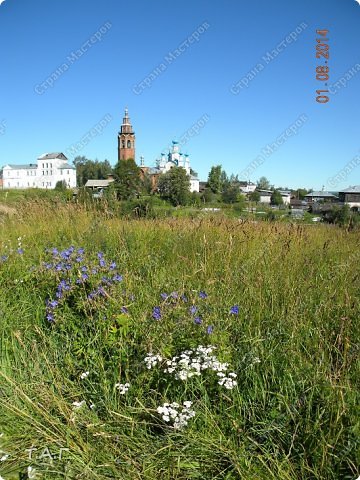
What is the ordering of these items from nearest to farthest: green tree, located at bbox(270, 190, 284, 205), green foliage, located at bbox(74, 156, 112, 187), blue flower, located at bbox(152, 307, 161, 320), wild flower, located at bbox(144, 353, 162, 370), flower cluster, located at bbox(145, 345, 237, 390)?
flower cluster, located at bbox(145, 345, 237, 390), wild flower, located at bbox(144, 353, 162, 370), blue flower, located at bbox(152, 307, 161, 320), green tree, located at bbox(270, 190, 284, 205), green foliage, located at bbox(74, 156, 112, 187)

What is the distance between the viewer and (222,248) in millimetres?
4016

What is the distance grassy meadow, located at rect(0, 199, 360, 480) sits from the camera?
60.6 inches

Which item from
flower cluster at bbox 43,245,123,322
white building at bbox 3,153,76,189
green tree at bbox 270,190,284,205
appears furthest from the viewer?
white building at bbox 3,153,76,189

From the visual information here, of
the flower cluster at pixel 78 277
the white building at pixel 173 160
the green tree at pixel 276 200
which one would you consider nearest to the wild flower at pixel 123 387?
the flower cluster at pixel 78 277

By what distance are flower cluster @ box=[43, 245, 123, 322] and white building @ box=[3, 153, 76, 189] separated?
3133 inches

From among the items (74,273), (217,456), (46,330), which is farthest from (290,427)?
(74,273)

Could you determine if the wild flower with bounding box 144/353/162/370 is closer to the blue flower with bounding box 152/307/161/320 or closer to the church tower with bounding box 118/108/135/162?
the blue flower with bounding box 152/307/161/320

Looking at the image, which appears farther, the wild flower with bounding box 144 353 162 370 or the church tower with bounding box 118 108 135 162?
the church tower with bounding box 118 108 135 162

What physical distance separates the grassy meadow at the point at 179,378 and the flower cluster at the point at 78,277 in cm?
2

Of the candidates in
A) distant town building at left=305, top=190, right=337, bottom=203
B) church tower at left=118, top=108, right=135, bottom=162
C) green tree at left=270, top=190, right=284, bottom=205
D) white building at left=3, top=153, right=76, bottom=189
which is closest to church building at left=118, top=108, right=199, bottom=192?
church tower at left=118, top=108, right=135, bottom=162

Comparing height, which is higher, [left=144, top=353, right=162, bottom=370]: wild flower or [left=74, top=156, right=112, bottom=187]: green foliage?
[left=74, top=156, right=112, bottom=187]: green foliage

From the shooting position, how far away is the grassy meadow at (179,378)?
154 cm

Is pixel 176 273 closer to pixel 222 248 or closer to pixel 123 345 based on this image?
pixel 222 248

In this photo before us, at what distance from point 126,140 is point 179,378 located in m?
101
